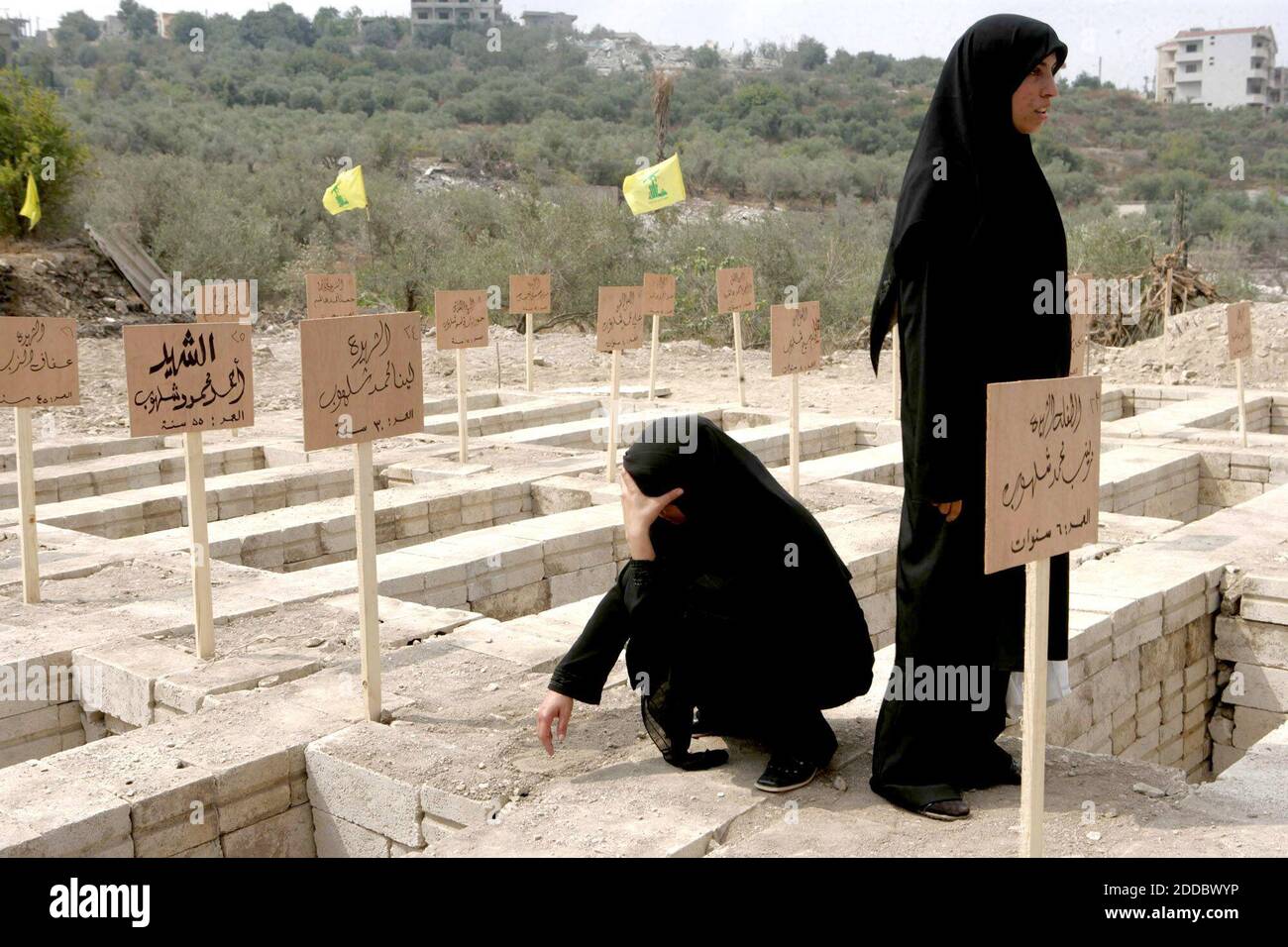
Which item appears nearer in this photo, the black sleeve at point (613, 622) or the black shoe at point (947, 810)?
the black shoe at point (947, 810)

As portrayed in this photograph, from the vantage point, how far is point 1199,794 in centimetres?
357

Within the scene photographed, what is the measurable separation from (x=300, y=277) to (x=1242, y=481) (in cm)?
1734

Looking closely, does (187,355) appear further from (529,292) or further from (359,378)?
(529,292)

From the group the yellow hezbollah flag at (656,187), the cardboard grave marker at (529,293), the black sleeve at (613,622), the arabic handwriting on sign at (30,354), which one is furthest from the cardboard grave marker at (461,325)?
the black sleeve at (613,622)

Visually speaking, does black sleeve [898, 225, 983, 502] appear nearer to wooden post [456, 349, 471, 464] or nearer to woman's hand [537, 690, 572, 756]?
woman's hand [537, 690, 572, 756]

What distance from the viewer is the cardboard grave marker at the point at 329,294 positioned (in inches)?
480

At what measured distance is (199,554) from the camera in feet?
16.6

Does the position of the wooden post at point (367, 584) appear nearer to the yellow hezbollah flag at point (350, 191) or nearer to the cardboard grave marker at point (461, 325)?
the cardboard grave marker at point (461, 325)

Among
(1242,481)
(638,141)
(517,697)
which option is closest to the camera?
(517,697)

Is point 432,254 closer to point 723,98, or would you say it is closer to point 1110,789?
point 1110,789

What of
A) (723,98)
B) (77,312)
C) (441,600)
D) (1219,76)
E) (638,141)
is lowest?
(441,600)

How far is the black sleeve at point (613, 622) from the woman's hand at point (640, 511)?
5 centimetres
